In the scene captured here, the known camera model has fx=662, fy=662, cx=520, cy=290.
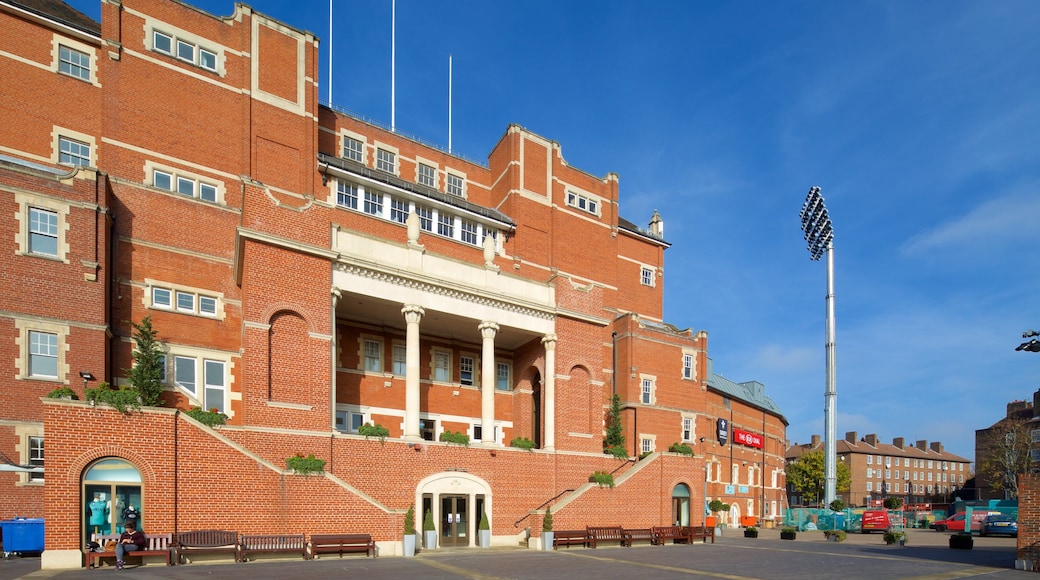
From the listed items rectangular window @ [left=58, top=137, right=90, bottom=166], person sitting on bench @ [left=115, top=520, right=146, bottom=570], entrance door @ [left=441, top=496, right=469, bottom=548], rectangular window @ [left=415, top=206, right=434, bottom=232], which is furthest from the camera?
rectangular window @ [left=415, top=206, right=434, bottom=232]

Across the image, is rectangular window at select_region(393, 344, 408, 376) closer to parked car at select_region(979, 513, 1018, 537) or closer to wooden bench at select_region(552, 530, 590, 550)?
wooden bench at select_region(552, 530, 590, 550)

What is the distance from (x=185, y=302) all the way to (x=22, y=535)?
35.9 ft

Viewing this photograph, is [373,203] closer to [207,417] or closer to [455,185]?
[455,185]

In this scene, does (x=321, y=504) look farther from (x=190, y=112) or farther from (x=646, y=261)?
(x=646, y=261)

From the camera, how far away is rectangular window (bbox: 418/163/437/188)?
40944 mm

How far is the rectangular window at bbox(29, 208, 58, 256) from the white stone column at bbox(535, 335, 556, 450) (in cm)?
2142

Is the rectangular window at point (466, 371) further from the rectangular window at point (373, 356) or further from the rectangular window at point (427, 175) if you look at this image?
the rectangular window at point (427, 175)

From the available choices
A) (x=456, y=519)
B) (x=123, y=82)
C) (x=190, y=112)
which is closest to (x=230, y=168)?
(x=190, y=112)

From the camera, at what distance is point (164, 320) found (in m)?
28.6

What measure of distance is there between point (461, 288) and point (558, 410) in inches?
326

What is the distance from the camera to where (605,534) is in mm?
30828

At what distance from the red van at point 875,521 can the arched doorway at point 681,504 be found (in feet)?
71.6

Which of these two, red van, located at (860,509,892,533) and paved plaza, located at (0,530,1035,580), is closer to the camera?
paved plaza, located at (0,530,1035,580)

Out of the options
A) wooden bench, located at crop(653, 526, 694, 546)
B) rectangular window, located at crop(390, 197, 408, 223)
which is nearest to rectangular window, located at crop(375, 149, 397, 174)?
rectangular window, located at crop(390, 197, 408, 223)
